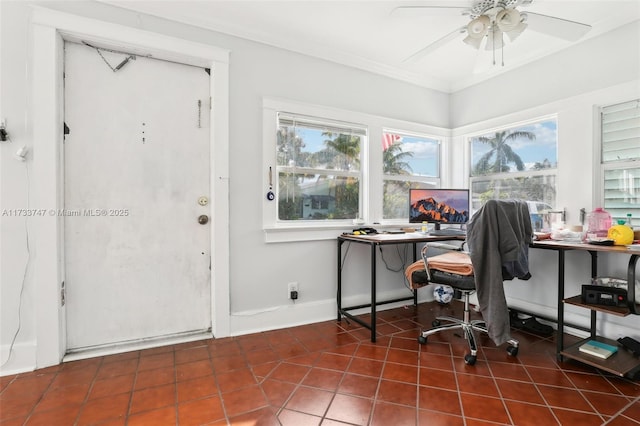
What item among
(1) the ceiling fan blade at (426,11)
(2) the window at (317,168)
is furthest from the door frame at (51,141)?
(1) the ceiling fan blade at (426,11)

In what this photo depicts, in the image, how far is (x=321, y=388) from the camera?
188 cm

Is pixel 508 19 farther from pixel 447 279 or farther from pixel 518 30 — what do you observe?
pixel 447 279

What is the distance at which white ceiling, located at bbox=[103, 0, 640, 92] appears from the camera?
2.38 m

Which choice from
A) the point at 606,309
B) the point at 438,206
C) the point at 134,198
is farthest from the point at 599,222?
the point at 134,198

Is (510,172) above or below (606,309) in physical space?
above

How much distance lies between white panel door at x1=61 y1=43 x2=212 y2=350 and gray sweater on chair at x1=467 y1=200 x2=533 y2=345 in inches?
82.2

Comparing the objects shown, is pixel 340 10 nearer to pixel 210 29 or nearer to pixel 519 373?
pixel 210 29

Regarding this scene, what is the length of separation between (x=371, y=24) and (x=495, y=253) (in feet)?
6.81

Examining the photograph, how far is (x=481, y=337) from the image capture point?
2635 millimetres

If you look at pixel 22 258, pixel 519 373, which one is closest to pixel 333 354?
pixel 519 373

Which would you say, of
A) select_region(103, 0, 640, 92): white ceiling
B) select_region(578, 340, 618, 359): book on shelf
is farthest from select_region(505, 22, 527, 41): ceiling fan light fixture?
select_region(578, 340, 618, 359): book on shelf

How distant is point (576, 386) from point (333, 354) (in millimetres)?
1499

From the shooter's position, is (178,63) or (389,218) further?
(389,218)

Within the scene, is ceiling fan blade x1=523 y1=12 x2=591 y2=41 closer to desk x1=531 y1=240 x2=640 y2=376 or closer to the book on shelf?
desk x1=531 y1=240 x2=640 y2=376
